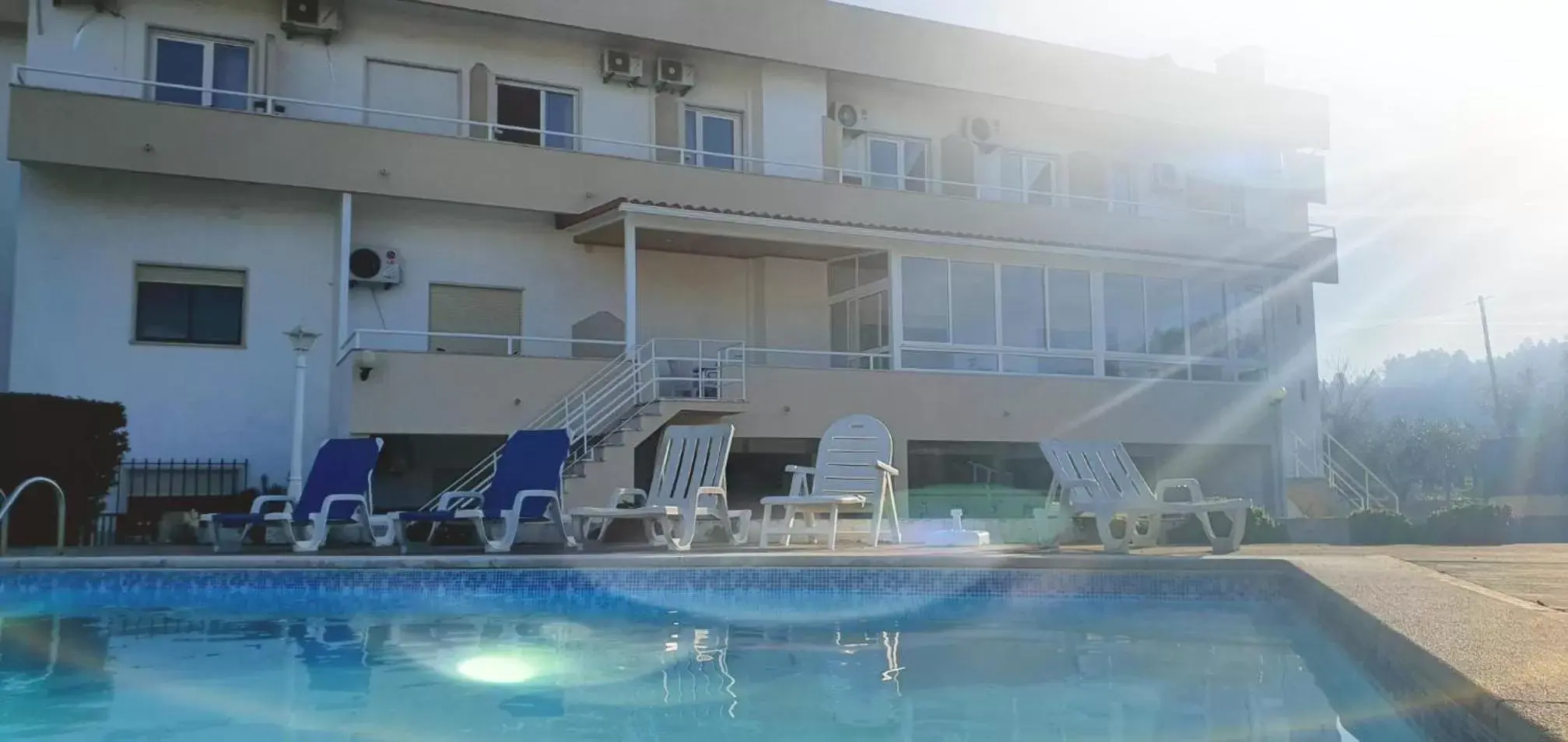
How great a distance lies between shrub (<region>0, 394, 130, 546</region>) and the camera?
12047 mm

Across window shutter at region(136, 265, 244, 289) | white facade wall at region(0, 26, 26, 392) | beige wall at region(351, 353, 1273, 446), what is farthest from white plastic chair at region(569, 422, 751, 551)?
white facade wall at region(0, 26, 26, 392)

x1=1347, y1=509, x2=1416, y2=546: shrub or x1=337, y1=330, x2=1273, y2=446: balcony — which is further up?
x1=337, y1=330, x2=1273, y2=446: balcony

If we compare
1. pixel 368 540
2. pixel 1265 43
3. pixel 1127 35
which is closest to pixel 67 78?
pixel 368 540

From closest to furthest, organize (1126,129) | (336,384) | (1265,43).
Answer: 1. (336,384)
2. (1126,129)
3. (1265,43)

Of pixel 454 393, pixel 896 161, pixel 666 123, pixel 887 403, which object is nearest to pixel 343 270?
A: pixel 454 393

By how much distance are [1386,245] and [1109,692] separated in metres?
22.2

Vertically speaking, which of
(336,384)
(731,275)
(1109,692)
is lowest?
(1109,692)

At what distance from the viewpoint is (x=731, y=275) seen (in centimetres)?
1928

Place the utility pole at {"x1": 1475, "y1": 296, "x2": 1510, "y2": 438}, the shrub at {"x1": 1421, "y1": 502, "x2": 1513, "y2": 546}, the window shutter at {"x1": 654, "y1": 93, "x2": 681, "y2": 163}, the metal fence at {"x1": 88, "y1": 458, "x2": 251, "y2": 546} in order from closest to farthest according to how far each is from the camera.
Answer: the shrub at {"x1": 1421, "y1": 502, "x2": 1513, "y2": 546}
the metal fence at {"x1": 88, "y1": 458, "x2": 251, "y2": 546}
the window shutter at {"x1": 654, "y1": 93, "x2": 681, "y2": 163}
the utility pole at {"x1": 1475, "y1": 296, "x2": 1510, "y2": 438}

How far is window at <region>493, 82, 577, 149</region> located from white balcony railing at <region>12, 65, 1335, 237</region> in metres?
0.06

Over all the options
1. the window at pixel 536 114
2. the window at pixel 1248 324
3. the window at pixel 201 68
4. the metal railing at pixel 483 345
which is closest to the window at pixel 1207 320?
the window at pixel 1248 324

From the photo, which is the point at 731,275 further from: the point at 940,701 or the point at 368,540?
the point at 940,701

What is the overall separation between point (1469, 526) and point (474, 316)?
41.3ft

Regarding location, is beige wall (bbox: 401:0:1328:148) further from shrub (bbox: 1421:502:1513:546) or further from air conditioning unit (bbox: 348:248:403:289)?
shrub (bbox: 1421:502:1513:546)
